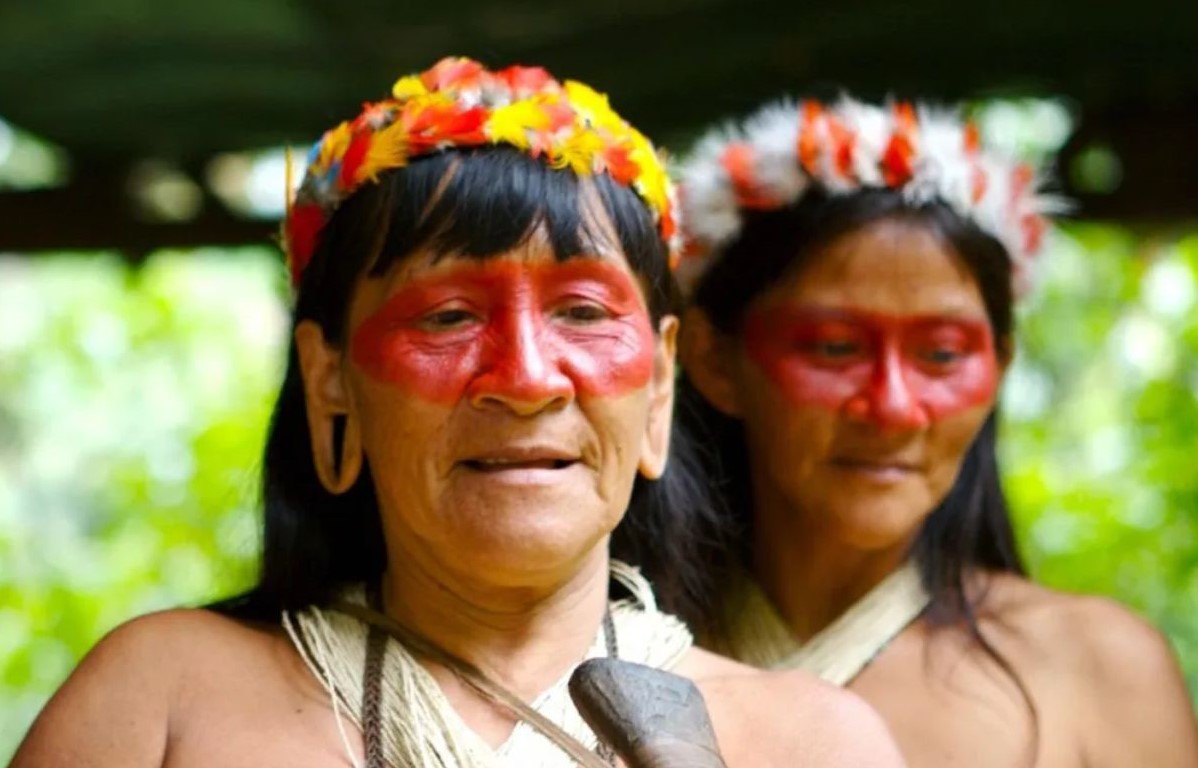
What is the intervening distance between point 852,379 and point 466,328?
3.19ft

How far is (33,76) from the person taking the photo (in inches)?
144

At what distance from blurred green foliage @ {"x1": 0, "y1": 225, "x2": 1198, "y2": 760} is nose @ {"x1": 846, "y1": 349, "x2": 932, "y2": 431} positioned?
1416 millimetres

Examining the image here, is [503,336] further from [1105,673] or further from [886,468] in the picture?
[1105,673]

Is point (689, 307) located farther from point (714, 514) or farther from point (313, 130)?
point (313, 130)

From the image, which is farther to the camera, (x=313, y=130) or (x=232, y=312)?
(x=232, y=312)

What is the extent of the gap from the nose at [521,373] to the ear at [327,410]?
0.81ft

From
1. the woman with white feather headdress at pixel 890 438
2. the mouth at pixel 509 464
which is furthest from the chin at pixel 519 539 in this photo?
the woman with white feather headdress at pixel 890 438

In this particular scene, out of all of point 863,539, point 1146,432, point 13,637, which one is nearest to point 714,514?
point 863,539

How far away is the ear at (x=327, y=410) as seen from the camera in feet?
7.52

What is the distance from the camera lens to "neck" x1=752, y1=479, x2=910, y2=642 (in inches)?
122

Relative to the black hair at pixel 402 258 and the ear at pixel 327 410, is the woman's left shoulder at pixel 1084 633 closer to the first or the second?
the black hair at pixel 402 258

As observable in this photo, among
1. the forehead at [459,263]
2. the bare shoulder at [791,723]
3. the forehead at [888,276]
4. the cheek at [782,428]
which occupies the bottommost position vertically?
the bare shoulder at [791,723]

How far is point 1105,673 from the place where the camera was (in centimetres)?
294

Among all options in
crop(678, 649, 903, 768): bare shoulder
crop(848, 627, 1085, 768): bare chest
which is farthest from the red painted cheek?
crop(678, 649, 903, 768): bare shoulder
